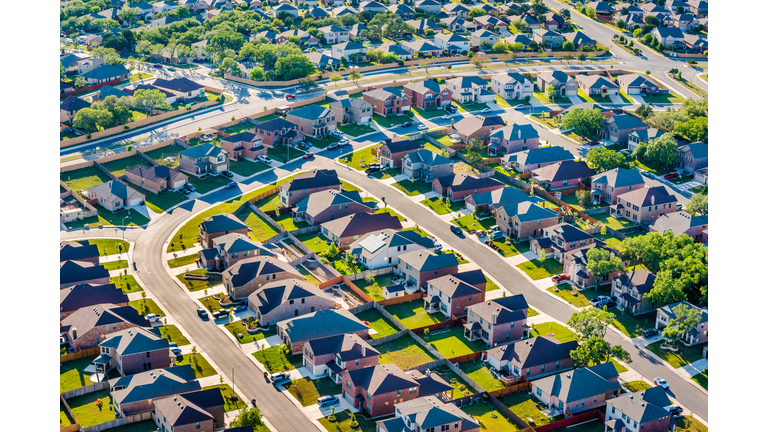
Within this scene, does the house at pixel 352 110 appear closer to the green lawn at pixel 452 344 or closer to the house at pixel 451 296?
the house at pixel 451 296

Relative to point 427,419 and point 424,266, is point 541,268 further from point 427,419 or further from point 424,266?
point 427,419

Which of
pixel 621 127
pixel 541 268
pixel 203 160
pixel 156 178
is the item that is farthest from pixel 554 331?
Answer: pixel 621 127

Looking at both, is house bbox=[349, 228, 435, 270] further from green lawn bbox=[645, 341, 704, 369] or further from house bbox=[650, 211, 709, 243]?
house bbox=[650, 211, 709, 243]

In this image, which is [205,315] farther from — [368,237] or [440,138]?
[440,138]

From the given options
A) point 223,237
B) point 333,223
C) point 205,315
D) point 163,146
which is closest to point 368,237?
point 333,223

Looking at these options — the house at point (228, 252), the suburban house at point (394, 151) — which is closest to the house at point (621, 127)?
the suburban house at point (394, 151)
